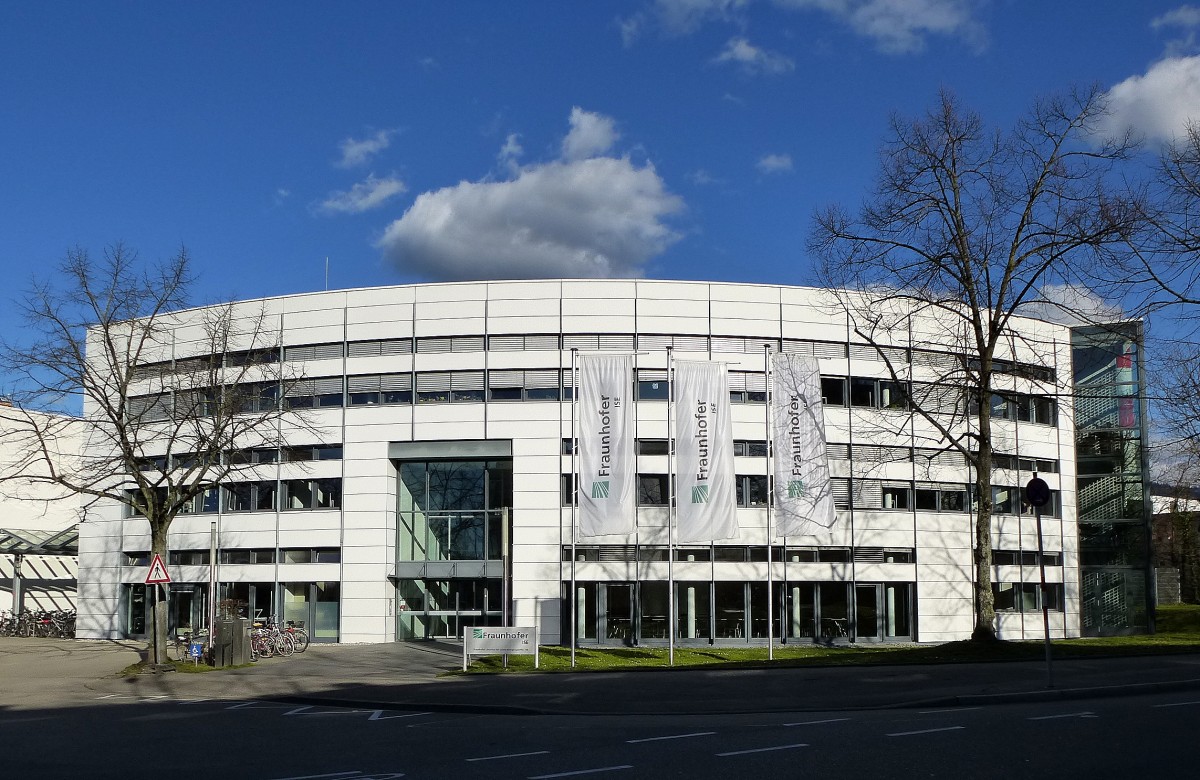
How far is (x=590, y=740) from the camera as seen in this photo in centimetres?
1335

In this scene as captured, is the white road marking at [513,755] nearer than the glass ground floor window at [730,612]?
Yes

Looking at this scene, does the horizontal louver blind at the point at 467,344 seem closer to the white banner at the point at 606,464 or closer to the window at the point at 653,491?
the window at the point at 653,491

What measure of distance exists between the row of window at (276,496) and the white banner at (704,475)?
613 inches

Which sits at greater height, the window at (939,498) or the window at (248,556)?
the window at (939,498)

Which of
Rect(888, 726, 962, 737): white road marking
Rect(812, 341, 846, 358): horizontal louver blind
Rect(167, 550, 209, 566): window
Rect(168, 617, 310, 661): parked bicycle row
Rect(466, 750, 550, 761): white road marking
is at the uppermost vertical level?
Rect(812, 341, 846, 358): horizontal louver blind

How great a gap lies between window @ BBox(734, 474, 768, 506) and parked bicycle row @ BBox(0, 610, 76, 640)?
28418 mm

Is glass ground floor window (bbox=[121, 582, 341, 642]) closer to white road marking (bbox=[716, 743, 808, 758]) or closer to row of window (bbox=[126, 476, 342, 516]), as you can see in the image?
row of window (bbox=[126, 476, 342, 516])

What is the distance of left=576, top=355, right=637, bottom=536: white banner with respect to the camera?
2731 cm

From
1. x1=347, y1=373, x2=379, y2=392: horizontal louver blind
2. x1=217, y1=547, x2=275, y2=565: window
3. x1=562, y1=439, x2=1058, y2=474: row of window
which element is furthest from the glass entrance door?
x1=217, y1=547, x2=275, y2=565: window

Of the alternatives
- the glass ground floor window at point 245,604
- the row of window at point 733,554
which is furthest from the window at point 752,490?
the glass ground floor window at point 245,604

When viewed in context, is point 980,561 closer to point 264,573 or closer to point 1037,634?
point 1037,634

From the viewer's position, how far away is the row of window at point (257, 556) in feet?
125

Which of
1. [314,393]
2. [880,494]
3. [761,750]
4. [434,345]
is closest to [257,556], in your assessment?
[314,393]

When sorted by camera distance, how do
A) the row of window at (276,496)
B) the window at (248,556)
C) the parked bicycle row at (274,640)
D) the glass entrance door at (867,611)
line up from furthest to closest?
the window at (248,556) → the row of window at (276,496) → the glass entrance door at (867,611) → the parked bicycle row at (274,640)
